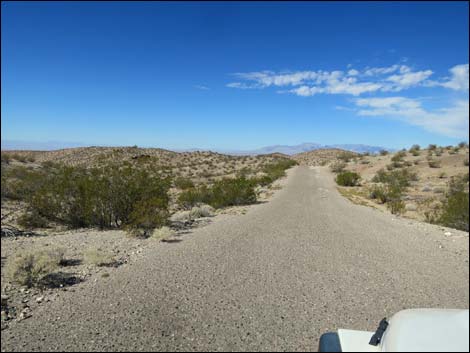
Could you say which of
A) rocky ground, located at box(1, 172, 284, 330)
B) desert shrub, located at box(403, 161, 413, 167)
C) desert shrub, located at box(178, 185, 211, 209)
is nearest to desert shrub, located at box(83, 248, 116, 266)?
rocky ground, located at box(1, 172, 284, 330)

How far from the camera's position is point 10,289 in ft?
18.8

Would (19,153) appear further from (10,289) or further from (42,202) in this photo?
(42,202)

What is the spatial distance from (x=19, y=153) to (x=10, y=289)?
115 inches

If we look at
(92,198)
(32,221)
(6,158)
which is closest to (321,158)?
(92,198)

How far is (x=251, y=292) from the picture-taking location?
5.96 meters

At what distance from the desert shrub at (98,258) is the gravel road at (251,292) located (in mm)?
474

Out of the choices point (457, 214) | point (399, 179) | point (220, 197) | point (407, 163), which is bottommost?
point (220, 197)

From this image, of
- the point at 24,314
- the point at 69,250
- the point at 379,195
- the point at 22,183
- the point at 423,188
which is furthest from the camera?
the point at 423,188

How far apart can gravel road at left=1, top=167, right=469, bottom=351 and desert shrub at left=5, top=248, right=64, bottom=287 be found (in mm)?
879

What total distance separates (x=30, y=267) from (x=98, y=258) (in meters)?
1.29

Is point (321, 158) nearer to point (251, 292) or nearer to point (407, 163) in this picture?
point (407, 163)

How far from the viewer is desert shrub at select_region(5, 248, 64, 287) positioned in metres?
5.96

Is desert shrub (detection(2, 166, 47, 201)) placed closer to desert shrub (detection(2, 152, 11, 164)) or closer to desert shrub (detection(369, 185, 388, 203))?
desert shrub (detection(2, 152, 11, 164))

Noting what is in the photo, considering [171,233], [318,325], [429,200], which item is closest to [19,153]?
[171,233]
